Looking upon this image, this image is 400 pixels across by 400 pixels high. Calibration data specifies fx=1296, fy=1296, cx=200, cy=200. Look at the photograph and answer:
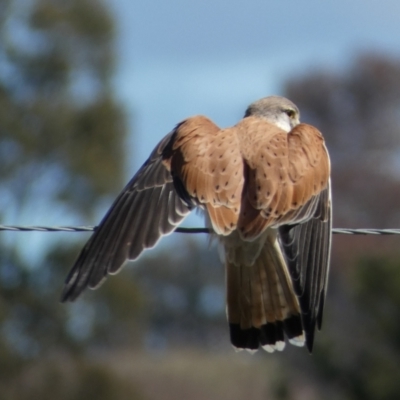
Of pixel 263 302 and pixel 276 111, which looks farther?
pixel 276 111

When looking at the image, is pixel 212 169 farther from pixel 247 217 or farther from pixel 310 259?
pixel 310 259

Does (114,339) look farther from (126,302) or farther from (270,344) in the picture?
(270,344)

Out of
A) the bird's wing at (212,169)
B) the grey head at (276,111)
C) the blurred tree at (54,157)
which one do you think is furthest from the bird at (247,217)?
the blurred tree at (54,157)

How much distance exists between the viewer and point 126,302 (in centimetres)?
2505

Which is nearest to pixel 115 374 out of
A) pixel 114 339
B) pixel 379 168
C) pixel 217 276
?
pixel 114 339

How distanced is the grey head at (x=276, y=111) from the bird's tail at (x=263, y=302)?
1328mm

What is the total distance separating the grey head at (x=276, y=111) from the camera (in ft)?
27.0

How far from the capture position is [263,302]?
7184mm

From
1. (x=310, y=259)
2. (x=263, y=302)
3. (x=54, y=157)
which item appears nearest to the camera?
(x=310, y=259)

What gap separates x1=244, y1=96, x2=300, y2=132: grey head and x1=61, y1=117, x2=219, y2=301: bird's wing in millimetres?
888

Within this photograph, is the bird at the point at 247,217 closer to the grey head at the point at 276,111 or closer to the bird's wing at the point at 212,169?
the bird's wing at the point at 212,169

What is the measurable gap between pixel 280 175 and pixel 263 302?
2.44 ft

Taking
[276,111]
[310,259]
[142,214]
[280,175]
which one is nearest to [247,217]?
[280,175]

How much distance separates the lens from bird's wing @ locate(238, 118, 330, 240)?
22.2 feet
